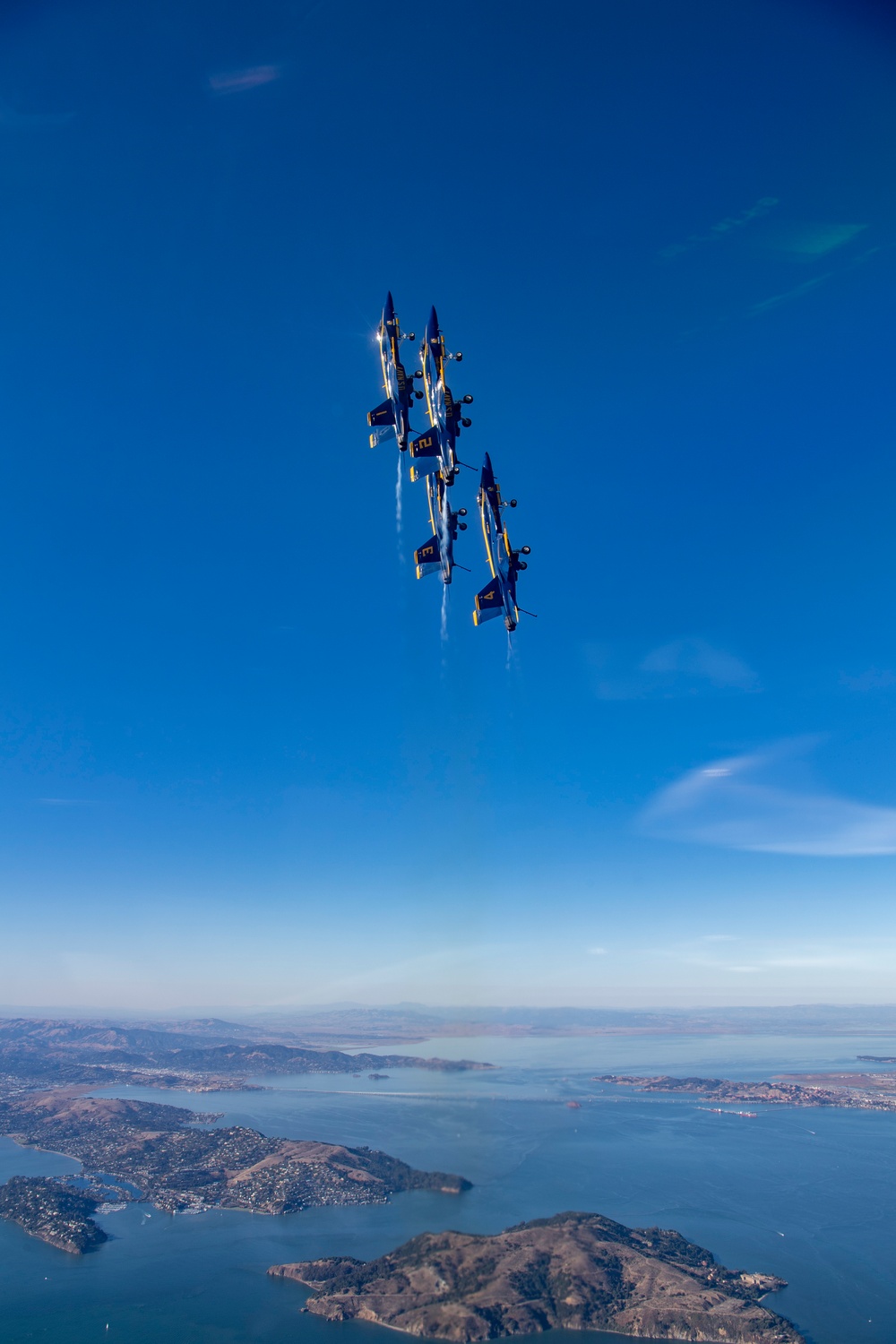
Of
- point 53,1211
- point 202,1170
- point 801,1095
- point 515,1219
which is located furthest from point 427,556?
point 801,1095

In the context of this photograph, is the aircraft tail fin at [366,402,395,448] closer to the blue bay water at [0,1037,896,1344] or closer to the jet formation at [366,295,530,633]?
the jet formation at [366,295,530,633]

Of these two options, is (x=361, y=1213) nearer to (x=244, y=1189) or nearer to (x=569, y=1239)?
(x=244, y=1189)

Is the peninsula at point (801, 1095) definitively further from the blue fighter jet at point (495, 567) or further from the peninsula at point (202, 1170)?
the blue fighter jet at point (495, 567)

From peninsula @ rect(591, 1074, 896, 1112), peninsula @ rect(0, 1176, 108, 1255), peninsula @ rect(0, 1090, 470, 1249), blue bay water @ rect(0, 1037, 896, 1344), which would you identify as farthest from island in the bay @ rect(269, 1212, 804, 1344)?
peninsula @ rect(591, 1074, 896, 1112)

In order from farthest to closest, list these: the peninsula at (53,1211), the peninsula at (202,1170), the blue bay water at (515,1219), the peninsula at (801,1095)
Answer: the peninsula at (801,1095), the peninsula at (202,1170), the peninsula at (53,1211), the blue bay water at (515,1219)

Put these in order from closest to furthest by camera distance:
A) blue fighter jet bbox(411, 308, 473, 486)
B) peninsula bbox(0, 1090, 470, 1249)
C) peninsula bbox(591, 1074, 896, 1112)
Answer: blue fighter jet bbox(411, 308, 473, 486) → peninsula bbox(0, 1090, 470, 1249) → peninsula bbox(591, 1074, 896, 1112)

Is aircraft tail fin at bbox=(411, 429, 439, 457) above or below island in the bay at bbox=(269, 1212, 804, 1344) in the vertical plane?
above

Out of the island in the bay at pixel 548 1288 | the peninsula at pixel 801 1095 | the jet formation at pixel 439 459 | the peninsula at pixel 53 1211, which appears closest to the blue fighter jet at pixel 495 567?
the jet formation at pixel 439 459
